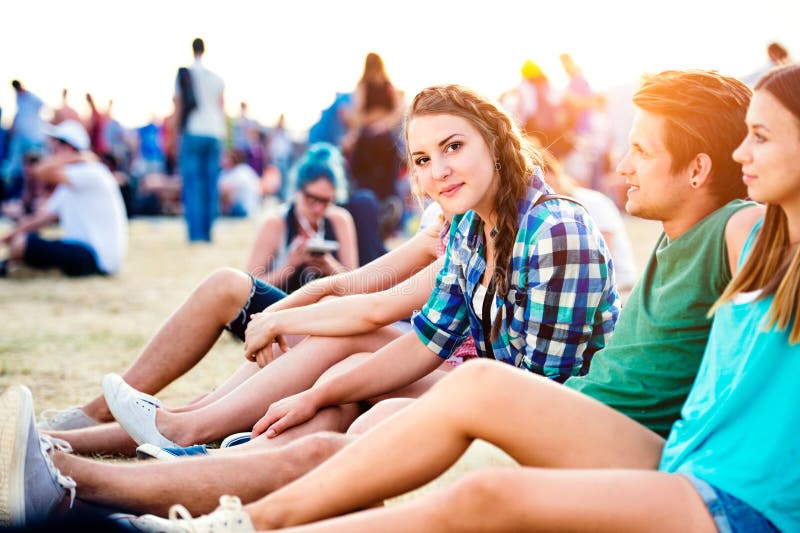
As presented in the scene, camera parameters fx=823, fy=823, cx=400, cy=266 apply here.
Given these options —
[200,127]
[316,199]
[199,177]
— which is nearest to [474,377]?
[316,199]

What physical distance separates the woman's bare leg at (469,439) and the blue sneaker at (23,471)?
1.66 ft

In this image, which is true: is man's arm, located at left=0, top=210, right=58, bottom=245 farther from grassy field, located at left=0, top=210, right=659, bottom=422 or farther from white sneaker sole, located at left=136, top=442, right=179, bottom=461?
white sneaker sole, located at left=136, top=442, right=179, bottom=461

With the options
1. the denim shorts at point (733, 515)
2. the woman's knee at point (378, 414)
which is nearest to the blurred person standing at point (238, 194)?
the woman's knee at point (378, 414)

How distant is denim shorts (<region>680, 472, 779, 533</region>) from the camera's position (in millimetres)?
1503

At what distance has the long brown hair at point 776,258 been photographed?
5.05 ft

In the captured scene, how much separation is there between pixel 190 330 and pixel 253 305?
10.0 inches

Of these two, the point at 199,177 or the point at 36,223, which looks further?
the point at 199,177

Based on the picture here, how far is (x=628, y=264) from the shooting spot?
5777 millimetres

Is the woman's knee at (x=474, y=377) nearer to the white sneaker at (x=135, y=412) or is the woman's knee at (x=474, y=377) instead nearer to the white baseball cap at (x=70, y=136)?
the white sneaker at (x=135, y=412)

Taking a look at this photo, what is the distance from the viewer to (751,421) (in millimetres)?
1554

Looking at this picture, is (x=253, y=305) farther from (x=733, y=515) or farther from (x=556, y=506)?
(x=733, y=515)

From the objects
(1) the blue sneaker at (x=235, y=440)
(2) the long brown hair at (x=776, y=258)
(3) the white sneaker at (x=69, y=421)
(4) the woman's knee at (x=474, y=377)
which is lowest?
(3) the white sneaker at (x=69, y=421)

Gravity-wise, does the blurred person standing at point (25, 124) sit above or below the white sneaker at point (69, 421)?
above

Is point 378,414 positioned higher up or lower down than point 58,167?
lower down
